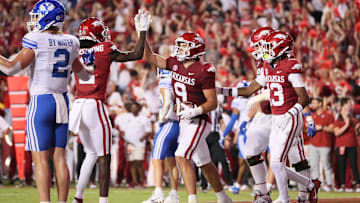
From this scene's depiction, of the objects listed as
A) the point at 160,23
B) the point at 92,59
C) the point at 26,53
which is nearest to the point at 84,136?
the point at 92,59

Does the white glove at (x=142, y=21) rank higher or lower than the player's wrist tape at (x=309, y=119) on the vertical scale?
higher

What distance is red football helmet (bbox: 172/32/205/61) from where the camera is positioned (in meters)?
7.54

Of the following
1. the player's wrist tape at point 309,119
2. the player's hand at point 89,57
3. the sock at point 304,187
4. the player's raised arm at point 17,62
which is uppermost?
the player's hand at point 89,57

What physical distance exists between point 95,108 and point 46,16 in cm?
136

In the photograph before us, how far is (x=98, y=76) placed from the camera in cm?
736

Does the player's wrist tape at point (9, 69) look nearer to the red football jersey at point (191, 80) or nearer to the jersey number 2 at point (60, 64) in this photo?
the jersey number 2 at point (60, 64)

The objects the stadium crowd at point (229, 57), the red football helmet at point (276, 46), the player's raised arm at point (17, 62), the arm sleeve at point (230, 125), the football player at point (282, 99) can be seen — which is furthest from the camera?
the stadium crowd at point (229, 57)

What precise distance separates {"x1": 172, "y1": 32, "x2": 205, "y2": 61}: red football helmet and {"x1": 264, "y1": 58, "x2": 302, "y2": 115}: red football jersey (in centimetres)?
90

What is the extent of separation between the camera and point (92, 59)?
7.37m

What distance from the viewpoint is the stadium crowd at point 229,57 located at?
13.4 metres

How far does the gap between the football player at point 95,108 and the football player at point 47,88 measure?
30.8 inches

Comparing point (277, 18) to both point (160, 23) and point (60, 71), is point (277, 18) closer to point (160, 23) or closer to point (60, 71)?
point (160, 23)

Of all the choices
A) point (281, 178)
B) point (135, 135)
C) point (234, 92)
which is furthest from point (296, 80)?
point (135, 135)

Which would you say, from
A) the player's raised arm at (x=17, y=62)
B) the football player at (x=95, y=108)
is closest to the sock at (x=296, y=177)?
the football player at (x=95, y=108)
